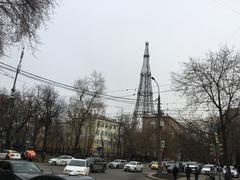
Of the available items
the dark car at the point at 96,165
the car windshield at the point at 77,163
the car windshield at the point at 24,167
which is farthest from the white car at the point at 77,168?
the car windshield at the point at 24,167

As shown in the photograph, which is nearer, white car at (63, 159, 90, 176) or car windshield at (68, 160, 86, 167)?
white car at (63, 159, 90, 176)

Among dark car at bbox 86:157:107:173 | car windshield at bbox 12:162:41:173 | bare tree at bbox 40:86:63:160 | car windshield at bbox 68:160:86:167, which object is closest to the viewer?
car windshield at bbox 12:162:41:173

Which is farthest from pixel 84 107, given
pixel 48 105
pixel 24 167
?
pixel 24 167

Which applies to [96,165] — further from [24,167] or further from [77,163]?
[24,167]

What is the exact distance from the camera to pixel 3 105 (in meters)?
69.3

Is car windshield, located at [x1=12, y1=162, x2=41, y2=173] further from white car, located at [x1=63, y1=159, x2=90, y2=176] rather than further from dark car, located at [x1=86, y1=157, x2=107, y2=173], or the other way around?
dark car, located at [x1=86, y1=157, x2=107, y2=173]

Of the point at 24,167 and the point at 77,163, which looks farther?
the point at 77,163

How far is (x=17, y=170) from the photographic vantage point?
58.2 feet

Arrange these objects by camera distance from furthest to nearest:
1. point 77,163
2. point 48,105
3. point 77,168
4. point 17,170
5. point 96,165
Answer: point 48,105
point 96,165
point 77,163
point 77,168
point 17,170

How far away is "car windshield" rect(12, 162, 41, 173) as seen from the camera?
703 inches

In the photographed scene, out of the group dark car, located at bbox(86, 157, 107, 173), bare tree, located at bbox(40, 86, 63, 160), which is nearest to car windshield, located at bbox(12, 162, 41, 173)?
dark car, located at bbox(86, 157, 107, 173)

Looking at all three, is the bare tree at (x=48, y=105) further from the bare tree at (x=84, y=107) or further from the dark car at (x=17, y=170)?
the dark car at (x=17, y=170)

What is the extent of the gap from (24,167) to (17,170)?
60 centimetres

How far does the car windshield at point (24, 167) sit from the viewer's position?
58.6 feet
